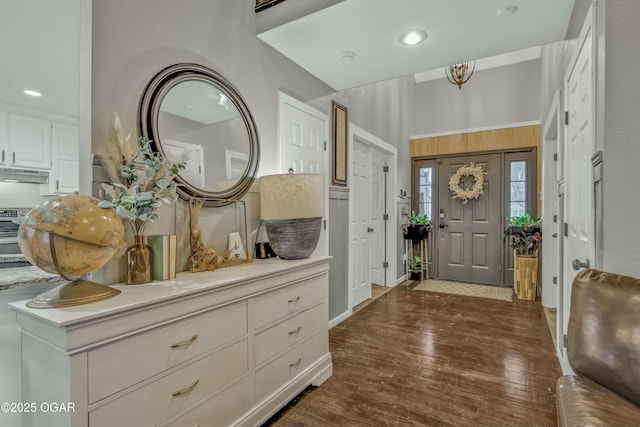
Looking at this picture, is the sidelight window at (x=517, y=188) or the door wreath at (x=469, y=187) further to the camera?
the door wreath at (x=469, y=187)

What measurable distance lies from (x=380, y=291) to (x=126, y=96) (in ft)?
13.0

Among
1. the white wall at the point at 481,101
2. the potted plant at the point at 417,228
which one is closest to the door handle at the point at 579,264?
the potted plant at the point at 417,228

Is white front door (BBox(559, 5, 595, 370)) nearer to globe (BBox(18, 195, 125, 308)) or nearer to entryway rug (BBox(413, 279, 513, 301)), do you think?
globe (BBox(18, 195, 125, 308))

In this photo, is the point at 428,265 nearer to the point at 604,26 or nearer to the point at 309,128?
the point at 309,128

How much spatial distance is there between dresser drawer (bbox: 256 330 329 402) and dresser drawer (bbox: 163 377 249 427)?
0.11 meters

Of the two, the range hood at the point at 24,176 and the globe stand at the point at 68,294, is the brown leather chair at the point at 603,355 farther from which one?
the range hood at the point at 24,176

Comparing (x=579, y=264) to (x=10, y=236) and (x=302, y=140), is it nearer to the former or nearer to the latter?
(x=302, y=140)

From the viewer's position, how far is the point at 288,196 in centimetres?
203

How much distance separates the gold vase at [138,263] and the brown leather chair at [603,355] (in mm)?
1627

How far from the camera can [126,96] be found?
4.96 feet

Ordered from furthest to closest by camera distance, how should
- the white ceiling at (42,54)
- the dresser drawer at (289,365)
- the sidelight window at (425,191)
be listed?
the sidelight window at (425,191) < the dresser drawer at (289,365) < the white ceiling at (42,54)

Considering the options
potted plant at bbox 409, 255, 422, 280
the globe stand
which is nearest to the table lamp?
the globe stand

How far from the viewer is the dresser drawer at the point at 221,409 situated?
1.35 metres

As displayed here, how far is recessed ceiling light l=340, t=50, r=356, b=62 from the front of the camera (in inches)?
94.8
